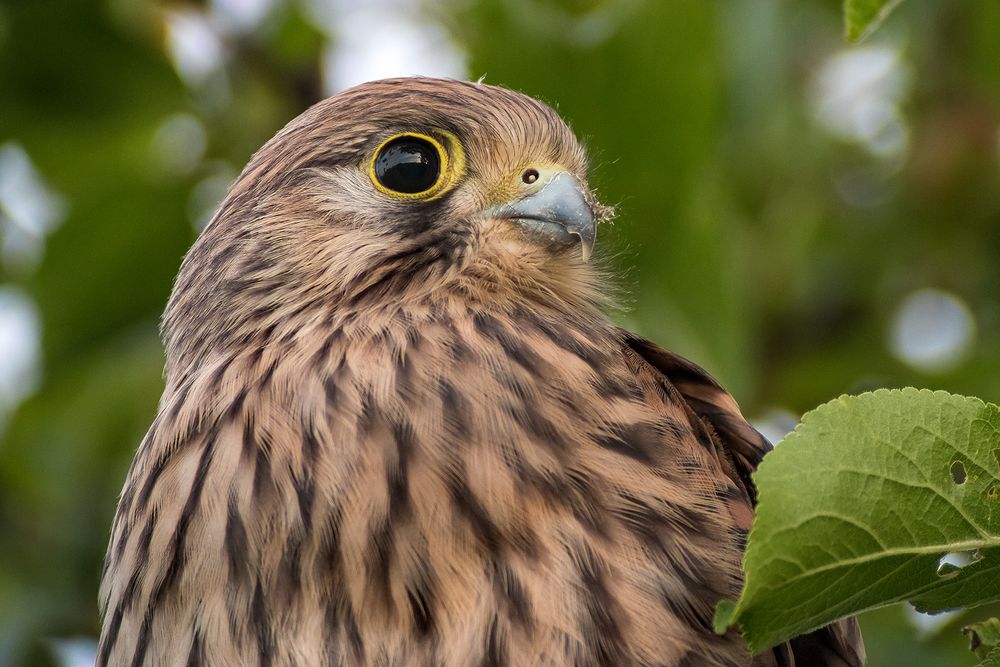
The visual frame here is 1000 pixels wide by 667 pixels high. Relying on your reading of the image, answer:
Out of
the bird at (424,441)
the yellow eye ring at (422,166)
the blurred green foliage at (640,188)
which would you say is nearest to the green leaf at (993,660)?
the bird at (424,441)

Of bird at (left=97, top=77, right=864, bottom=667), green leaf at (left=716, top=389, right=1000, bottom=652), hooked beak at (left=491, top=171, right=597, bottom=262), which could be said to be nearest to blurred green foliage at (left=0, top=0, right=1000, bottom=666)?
hooked beak at (left=491, top=171, right=597, bottom=262)

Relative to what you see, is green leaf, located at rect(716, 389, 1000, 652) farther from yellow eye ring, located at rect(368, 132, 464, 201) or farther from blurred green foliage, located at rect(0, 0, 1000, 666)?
blurred green foliage, located at rect(0, 0, 1000, 666)

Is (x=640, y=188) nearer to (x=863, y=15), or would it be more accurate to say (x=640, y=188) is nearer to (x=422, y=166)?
(x=422, y=166)

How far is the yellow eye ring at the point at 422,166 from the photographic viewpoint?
9.99 feet

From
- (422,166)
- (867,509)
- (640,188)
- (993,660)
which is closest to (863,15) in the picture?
(867,509)

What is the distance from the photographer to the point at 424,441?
257 cm

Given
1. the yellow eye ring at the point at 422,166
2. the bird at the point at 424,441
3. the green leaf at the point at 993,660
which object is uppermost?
the yellow eye ring at the point at 422,166

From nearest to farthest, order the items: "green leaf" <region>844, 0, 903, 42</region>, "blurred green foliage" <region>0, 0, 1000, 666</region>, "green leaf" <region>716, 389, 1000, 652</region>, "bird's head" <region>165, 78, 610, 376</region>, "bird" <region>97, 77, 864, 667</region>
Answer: "green leaf" <region>716, 389, 1000, 652</region> < "green leaf" <region>844, 0, 903, 42</region> < "bird" <region>97, 77, 864, 667</region> < "bird's head" <region>165, 78, 610, 376</region> < "blurred green foliage" <region>0, 0, 1000, 666</region>

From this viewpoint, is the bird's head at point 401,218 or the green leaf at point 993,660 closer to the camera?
the green leaf at point 993,660

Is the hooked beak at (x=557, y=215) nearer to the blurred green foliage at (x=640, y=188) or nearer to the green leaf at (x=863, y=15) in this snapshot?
the blurred green foliage at (x=640, y=188)

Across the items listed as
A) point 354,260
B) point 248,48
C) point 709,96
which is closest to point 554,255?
point 354,260

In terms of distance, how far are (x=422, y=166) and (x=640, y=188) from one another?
3.60 ft

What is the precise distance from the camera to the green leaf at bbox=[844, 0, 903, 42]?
1860mm

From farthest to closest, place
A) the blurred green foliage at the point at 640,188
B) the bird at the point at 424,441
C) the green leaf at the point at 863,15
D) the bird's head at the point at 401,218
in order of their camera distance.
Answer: the blurred green foliage at the point at 640,188
the bird's head at the point at 401,218
the bird at the point at 424,441
the green leaf at the point at 863,15
